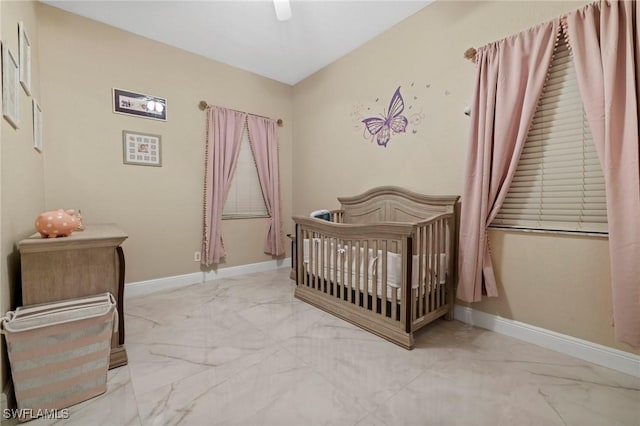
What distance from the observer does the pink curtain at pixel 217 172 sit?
10.4 feet

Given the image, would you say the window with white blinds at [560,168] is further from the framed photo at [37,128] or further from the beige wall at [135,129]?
the framed photo at [37,128]

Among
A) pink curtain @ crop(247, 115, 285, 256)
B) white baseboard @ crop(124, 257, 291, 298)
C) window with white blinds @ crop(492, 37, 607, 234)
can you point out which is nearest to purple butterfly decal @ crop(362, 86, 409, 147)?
window with white blinds @ crop(492, 37, 607, 234)

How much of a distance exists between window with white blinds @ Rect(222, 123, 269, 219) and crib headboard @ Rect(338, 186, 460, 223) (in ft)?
3.99

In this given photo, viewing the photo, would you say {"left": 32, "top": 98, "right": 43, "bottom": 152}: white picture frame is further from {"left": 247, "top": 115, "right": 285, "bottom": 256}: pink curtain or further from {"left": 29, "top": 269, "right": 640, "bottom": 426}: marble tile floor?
{"left": 247, "top": 115, "right": 285, "bottom": 256}: pink curtain

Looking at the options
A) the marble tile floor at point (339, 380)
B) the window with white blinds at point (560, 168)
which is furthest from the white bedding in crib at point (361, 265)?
the window with white blinds at point (560, 168)

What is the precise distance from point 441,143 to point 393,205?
0.68 metres

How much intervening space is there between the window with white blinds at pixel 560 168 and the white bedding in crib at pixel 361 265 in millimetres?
715

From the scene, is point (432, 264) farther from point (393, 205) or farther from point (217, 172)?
point (217, 172)

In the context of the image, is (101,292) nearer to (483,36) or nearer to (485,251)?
(485,251)

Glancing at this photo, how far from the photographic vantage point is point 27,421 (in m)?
1.18

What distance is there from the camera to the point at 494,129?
1908 mm

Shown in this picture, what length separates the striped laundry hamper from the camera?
3.85 ft

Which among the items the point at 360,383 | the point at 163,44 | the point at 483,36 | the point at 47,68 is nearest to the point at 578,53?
the point at 483,36

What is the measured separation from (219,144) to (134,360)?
2.33 m
